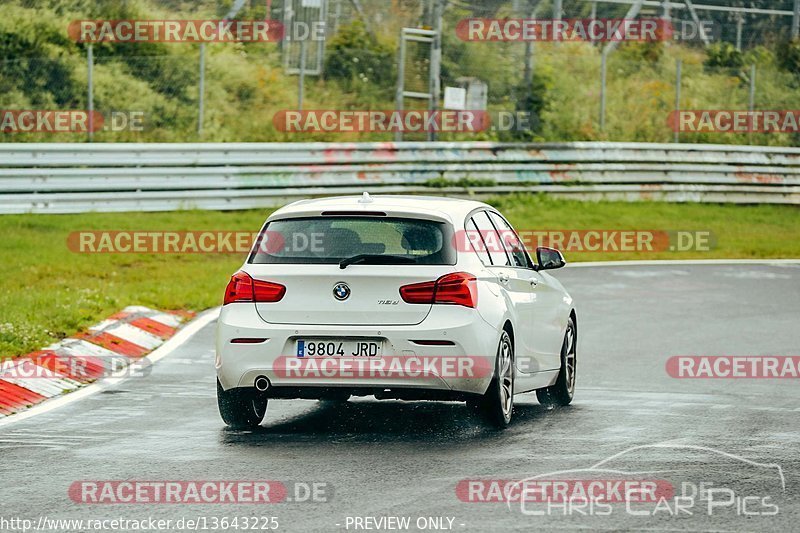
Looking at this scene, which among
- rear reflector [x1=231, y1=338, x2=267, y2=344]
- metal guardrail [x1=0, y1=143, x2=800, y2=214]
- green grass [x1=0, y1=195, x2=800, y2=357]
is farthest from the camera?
metal guardrail [x1=0, y1=143, x2=800, y2=214]

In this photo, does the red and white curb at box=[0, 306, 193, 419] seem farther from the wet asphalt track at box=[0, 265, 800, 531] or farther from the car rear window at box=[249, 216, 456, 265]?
the car rear window at box=[249, 216, 456, 265]

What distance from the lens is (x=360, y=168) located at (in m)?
26.2

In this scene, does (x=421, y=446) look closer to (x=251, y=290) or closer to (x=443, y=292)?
(x=443, y=292)

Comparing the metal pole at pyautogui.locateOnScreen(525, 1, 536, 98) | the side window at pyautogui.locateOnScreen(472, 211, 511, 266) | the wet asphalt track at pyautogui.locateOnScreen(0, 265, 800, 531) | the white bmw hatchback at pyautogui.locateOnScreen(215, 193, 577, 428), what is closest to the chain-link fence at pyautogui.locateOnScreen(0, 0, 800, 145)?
the metal pole at pyautogui.locateOnScreen(525, 1, 536, 98)

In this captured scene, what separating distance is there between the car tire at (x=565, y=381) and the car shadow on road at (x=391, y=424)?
13cm

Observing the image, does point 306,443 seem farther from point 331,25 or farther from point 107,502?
point 331,25

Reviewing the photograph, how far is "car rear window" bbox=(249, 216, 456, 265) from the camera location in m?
9.62

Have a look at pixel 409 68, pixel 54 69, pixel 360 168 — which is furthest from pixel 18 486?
pixel 409 68

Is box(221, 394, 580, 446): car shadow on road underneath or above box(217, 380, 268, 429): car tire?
underneath

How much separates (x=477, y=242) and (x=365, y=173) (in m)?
16.2

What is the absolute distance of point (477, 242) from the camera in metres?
10.2

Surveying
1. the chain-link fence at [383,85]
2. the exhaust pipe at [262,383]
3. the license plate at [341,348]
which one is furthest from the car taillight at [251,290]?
the chain-link fence at [383,85]

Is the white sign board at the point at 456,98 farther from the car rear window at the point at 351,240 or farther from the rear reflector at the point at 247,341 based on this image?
the rear reflector at the point at 247,341

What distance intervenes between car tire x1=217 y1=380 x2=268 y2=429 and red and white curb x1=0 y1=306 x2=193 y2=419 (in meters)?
1.70
